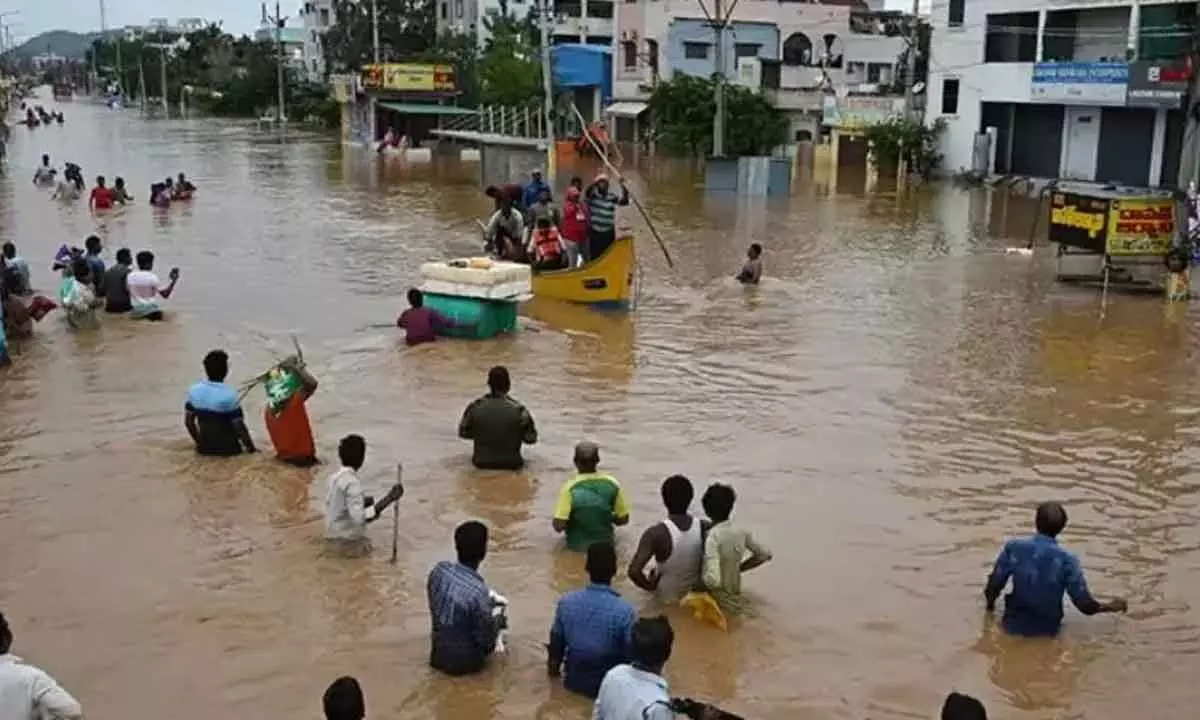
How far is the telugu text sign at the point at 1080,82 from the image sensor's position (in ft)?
126

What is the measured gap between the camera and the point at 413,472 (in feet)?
38.4

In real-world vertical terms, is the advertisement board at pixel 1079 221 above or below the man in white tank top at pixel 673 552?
above

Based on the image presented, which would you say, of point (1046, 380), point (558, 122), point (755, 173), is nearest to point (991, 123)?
point (755, 173)

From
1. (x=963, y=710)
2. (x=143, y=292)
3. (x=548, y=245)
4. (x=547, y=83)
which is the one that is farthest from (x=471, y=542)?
(x=547, y=83)

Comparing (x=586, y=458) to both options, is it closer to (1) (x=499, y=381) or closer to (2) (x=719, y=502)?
(2) (x=719, y=502)

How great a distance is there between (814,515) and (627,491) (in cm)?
158

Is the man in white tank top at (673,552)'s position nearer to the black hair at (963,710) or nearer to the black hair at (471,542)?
the black hair at (471,542)

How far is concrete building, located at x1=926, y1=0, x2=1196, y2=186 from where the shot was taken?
38.3 m

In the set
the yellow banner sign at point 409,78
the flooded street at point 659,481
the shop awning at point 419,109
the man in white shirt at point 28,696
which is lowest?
the flooded street at point 659,481

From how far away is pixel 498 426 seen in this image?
1138 centimetres

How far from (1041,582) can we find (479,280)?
9821mm

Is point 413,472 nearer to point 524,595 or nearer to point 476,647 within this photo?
point 524,595

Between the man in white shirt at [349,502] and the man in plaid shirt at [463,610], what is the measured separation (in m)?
1.83

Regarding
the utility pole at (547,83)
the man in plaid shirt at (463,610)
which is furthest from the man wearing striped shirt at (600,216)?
the utility pole at (547,83)
